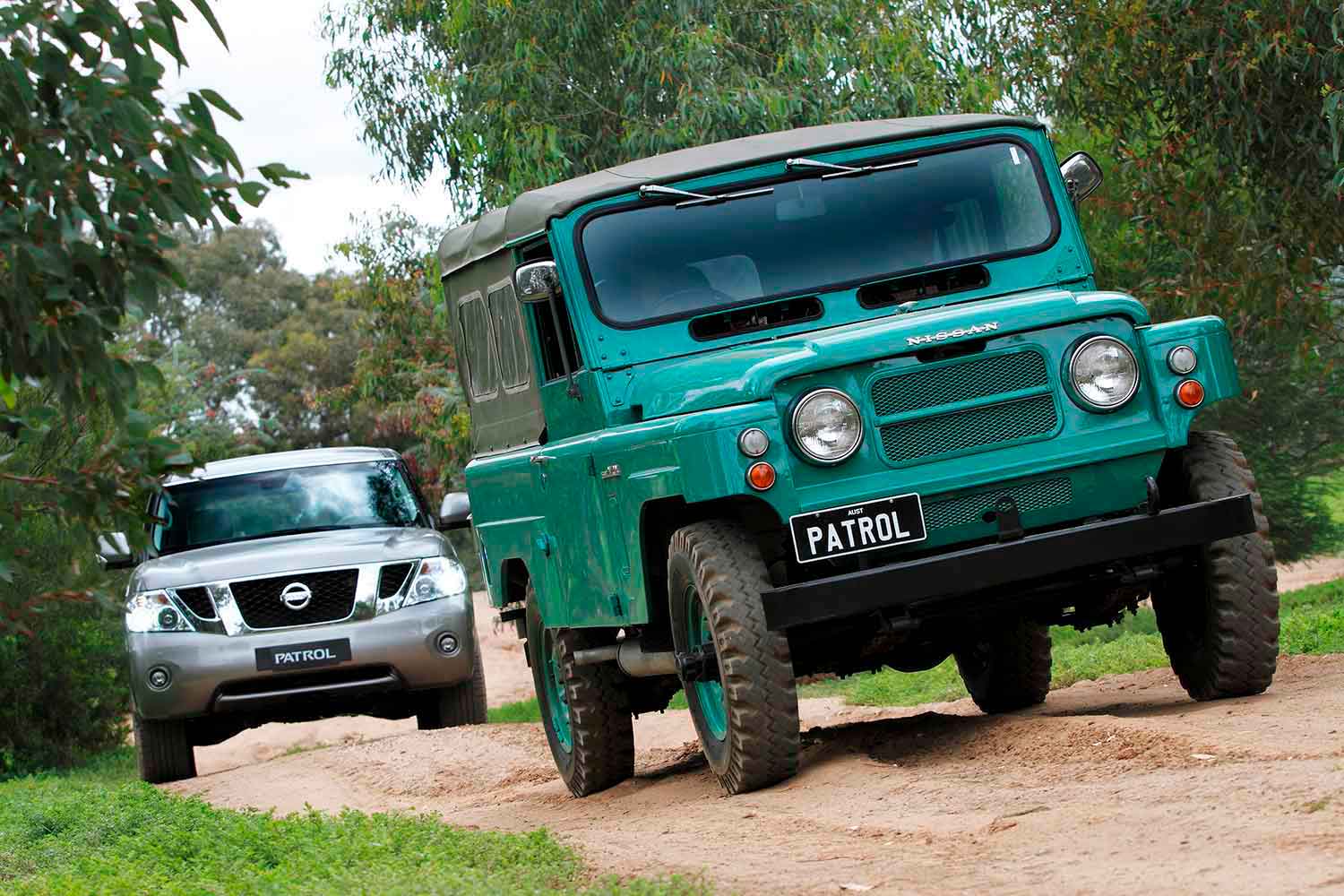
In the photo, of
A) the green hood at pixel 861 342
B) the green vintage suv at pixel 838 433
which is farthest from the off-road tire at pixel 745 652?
the green hood at pixel 861 342

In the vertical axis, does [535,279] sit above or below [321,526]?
above

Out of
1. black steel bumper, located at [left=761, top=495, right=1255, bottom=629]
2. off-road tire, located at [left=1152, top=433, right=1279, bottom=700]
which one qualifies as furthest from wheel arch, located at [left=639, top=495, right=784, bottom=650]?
off-road tire, located at [left=1152, top=433, right=1279, bottom=700]

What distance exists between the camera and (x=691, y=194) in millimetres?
8445

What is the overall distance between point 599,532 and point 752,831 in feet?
6.53

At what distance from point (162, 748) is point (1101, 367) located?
25.4 feet

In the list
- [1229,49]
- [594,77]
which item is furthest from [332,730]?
[1229,49]

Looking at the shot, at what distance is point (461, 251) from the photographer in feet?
33.8

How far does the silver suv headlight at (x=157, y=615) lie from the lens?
490 inches

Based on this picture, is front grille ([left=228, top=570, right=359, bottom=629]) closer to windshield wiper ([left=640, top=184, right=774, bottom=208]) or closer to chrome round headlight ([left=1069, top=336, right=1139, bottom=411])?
windshield wiper ([left=640, top=184, right=774, bottom=208])

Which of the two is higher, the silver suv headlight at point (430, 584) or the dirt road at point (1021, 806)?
the silver suv headlight at point (430, 584)

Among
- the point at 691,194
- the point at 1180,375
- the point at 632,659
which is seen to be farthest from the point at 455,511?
the point at 1180,375

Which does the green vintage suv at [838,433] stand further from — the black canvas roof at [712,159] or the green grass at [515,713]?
the green grass at [515,713]

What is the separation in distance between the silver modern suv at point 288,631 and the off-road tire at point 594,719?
287 centimetres

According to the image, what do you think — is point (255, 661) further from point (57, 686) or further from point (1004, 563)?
point (57, 686)
